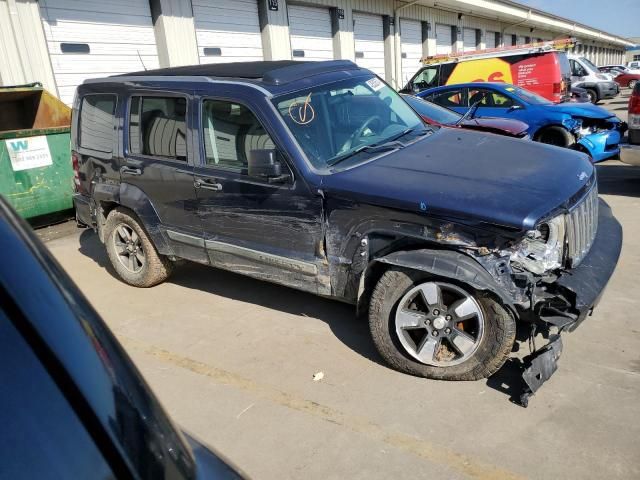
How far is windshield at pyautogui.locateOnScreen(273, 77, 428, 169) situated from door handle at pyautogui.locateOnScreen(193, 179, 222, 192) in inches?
30.2

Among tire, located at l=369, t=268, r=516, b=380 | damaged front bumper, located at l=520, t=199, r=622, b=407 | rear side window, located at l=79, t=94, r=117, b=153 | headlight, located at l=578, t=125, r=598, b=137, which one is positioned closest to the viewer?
damaged front bumper, located at l=520, t=199, r=622, b=407

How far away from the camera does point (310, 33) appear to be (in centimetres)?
1522

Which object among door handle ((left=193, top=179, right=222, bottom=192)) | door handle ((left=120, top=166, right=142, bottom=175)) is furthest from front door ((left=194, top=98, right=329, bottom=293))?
door handle ((left=120, top=166, right=142, bottom=175))

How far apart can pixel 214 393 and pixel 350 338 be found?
3.54ft

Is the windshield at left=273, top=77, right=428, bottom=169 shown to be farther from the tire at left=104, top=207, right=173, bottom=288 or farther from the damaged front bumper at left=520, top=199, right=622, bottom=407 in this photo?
the tire at left=104, top=207, right=173, bottom=288

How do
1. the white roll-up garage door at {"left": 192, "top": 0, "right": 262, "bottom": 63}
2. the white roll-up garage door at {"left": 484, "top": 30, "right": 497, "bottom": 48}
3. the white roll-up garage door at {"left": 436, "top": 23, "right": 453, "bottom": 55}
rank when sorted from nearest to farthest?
1. the white roll-up garage door at {"left": 192, "top": 0, "right": 262, "bottom": 63}
2. the white roll-up garage door at {"left": 436, "top": 23, "right": 453, "bottom": 55}
3. the white roll-up garage door at {"left": 484, "top": 30, "right": 497, "bottom": 48}

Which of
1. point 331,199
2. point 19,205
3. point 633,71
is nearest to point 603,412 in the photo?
point 331,199

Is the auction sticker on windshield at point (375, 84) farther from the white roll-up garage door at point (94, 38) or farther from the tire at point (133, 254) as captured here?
the white roll-up garage door at point (94, 38)

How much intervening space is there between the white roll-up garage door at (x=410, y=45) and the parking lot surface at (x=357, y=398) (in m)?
17.3

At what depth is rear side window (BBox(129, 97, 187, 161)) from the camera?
13.8ft

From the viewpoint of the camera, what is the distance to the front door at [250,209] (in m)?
3.55

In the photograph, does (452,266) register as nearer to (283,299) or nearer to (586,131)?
(283,299)

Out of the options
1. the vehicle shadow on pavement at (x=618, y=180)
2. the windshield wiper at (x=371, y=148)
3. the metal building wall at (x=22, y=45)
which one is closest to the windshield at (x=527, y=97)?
the vehicle shadow on pavement at (x=618, y=180)

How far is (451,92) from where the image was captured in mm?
10180
